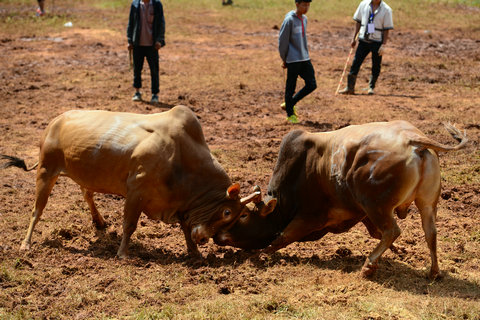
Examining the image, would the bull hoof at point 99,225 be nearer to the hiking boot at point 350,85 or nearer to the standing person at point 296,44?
the standing person at point 296,44

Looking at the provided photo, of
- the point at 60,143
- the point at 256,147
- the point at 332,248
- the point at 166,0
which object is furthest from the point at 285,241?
the point at 166,0

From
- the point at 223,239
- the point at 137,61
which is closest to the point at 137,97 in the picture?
the point at 137,61

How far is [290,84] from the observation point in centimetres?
1157

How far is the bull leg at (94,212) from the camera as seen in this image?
289 inches

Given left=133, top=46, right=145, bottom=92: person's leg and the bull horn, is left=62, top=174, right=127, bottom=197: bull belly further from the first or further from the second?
left=133, top=46, right=145, bottom=92: person's leg

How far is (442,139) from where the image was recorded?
10.5 m

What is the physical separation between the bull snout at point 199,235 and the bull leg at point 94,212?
4.84ft

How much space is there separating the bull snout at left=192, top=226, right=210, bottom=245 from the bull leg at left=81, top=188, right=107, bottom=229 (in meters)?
1.47

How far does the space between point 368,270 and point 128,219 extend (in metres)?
2.51

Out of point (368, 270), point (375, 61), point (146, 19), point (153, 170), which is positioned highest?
point (146, 19)

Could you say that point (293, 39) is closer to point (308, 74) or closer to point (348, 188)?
point (308, 74)

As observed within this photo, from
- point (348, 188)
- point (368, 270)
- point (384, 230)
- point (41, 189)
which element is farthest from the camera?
point (41, 189)

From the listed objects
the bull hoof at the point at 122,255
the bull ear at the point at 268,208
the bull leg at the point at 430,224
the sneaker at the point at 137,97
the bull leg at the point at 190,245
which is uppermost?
the bull leg at the point at 430,224

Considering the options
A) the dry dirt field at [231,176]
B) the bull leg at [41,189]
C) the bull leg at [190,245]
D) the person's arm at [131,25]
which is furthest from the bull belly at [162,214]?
the person's arm at [131,25]
